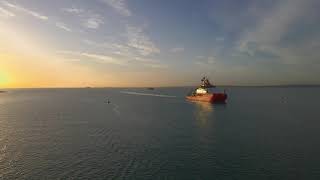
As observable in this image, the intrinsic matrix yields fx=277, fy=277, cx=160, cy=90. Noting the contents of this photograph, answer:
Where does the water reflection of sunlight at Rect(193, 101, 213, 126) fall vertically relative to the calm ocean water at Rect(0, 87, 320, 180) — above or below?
above

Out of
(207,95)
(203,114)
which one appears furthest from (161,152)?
(207,95)

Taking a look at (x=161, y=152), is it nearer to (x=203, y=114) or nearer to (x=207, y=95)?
(x=203, y=114)

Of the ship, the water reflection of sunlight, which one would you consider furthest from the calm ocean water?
the ship

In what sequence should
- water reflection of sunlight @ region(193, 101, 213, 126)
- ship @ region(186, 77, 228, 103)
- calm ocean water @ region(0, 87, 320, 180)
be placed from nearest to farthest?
1. calm ocean water @ region(0, 87, 320, 180)
2. water reflection of sunlight @ region(193, 101, 213, 126)
3. ship @ region(186, 77, 228, 103)

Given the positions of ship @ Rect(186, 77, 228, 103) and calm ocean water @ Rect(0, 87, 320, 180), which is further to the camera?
ship @ Rect(186, 77, 228, 103)

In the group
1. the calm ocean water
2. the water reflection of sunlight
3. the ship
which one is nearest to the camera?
the calm ocean water

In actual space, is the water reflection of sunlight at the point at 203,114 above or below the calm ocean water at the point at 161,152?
above

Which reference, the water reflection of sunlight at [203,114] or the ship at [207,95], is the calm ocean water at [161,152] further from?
the ship at [207,95]

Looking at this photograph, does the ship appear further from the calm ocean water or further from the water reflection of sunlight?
the calm ocean water

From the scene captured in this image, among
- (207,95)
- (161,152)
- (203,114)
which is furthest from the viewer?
(207,95)

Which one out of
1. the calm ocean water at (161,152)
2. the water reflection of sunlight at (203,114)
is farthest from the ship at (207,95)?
the calm ocean water at (161,152)

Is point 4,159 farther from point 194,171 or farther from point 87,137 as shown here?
point 194,171

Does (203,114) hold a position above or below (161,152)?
above

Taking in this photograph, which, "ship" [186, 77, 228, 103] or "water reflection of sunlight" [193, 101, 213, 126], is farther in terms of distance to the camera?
"ship" [186, 77, 228, 103]
